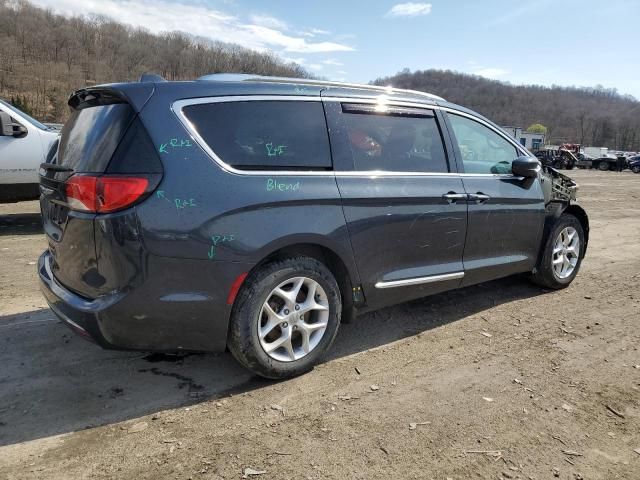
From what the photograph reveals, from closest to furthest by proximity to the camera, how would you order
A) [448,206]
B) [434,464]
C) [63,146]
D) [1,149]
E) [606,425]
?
[434,464] < [606,425] < [63,146] < [448,206] < [1,149]

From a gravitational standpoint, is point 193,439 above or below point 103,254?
below

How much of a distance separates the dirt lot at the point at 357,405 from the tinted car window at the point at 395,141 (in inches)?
52.9

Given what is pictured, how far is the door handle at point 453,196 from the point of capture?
12.6 feet

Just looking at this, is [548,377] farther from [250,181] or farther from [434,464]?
[250,181]

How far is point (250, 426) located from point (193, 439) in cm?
30

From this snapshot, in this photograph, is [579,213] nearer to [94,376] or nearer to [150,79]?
[150,79]

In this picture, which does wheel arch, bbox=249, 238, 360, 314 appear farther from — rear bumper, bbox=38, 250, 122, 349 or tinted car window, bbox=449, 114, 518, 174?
tinted car window, bbox=449, 114, 518, 174

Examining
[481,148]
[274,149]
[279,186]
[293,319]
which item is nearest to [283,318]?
[293,319]

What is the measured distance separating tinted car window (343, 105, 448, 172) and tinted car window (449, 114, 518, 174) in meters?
0.28

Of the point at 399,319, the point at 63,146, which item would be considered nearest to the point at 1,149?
the point at 63,146

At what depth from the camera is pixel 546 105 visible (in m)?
174

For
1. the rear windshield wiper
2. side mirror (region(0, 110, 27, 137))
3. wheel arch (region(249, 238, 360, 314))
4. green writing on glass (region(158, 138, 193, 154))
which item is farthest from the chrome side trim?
side mirror (region(0, 110, 27, 137))

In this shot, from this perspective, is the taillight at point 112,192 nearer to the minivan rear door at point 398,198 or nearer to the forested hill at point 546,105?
the minivan rear door at point 398,198

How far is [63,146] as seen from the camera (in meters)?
3.23
